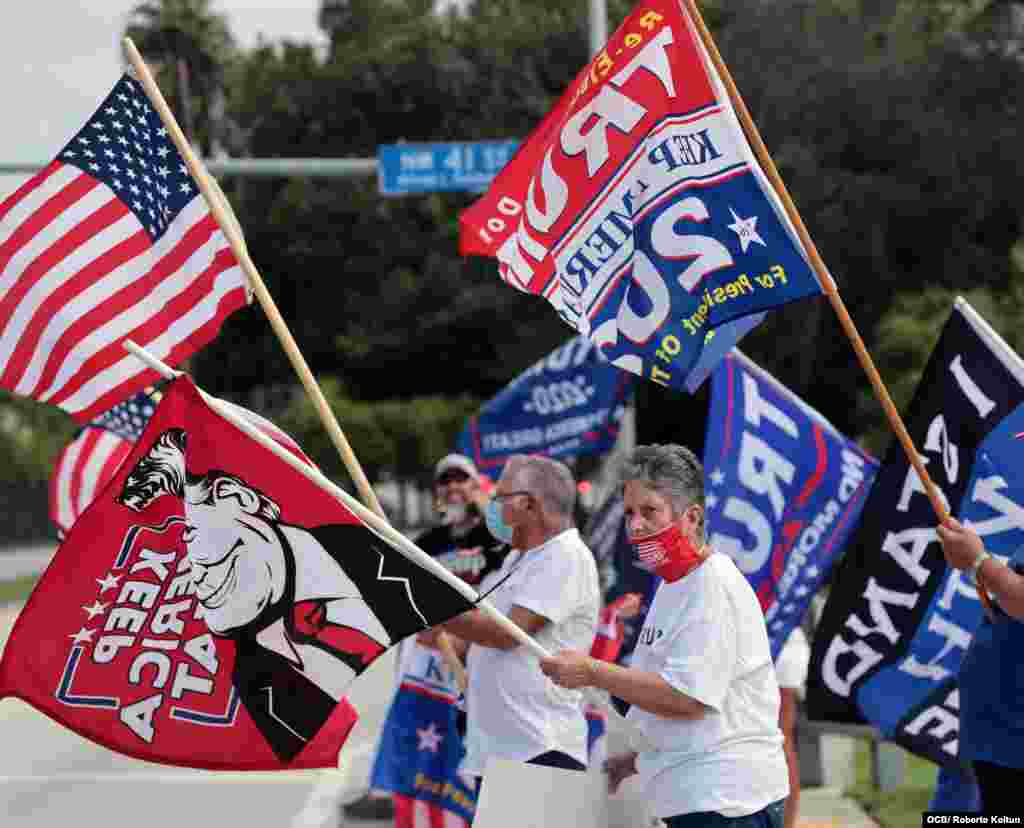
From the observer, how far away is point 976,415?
6141mm

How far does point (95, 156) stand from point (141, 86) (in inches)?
16.1

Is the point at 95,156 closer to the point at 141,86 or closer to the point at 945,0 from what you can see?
the point at 141,86

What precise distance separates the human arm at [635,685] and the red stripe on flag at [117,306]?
6.59ft

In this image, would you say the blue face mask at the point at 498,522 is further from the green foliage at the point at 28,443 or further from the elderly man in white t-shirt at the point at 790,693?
the green foliage at the point at 28,443

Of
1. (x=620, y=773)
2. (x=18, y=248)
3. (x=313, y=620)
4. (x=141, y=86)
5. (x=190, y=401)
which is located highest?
(x=141, y=86)

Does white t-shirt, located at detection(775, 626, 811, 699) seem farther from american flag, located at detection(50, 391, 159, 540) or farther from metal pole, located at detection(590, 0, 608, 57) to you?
metal pole, located at detection(590, 0, 608, 57)

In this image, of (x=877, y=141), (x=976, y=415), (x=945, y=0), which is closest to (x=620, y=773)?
(x=976, y=415)

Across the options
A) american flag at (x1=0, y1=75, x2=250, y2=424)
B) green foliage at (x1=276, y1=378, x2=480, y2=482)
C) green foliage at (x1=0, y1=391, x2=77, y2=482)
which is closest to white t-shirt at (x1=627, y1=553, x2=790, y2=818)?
american flag at (x1=0, y1=75, x2=250, y2=424)

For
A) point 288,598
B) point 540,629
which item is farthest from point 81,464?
point 288,598

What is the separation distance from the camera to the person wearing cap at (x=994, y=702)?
5258 mm

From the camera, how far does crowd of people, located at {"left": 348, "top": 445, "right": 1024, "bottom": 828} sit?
15.4ft

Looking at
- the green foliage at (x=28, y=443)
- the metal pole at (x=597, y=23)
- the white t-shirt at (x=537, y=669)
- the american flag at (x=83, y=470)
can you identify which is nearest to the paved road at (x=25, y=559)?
the green foliage at (x=28, y=443)

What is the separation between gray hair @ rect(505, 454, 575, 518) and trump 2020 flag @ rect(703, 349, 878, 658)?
4.35 ft

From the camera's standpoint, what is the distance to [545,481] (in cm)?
629
